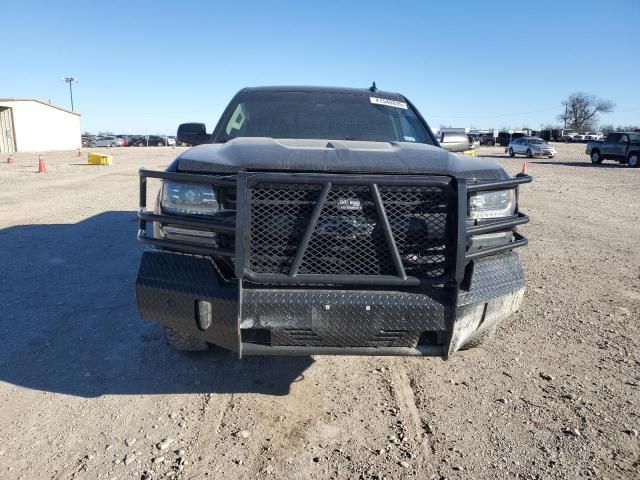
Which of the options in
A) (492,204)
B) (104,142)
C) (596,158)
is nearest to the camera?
(492,204)

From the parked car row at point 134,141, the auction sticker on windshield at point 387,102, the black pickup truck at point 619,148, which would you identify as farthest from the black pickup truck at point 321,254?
the parked car row at point 134,141

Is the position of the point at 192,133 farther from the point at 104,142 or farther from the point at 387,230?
the point at 104,142

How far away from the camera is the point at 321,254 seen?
2.43m

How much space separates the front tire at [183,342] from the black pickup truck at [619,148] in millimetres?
28456

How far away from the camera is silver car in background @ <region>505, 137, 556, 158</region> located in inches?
1361

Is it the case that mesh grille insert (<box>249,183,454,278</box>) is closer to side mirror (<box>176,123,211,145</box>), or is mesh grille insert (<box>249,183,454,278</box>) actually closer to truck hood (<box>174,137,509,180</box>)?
truck hood (<box>174,137,509,180</box>)

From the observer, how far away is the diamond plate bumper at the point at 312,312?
236 cm

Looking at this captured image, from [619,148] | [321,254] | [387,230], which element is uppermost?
[619,148]

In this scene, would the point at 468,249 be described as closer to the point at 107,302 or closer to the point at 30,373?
the point at 30,373

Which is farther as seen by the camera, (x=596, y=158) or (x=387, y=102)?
(x=596, y=158)

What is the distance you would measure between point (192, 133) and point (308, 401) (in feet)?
8.65

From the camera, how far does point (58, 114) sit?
48375mm

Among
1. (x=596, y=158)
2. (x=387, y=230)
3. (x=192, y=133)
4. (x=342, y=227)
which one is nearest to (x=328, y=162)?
(x=342, y=227)

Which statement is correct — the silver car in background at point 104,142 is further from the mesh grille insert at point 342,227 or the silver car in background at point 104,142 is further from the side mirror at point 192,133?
the mesh grille insert at point 342,227
